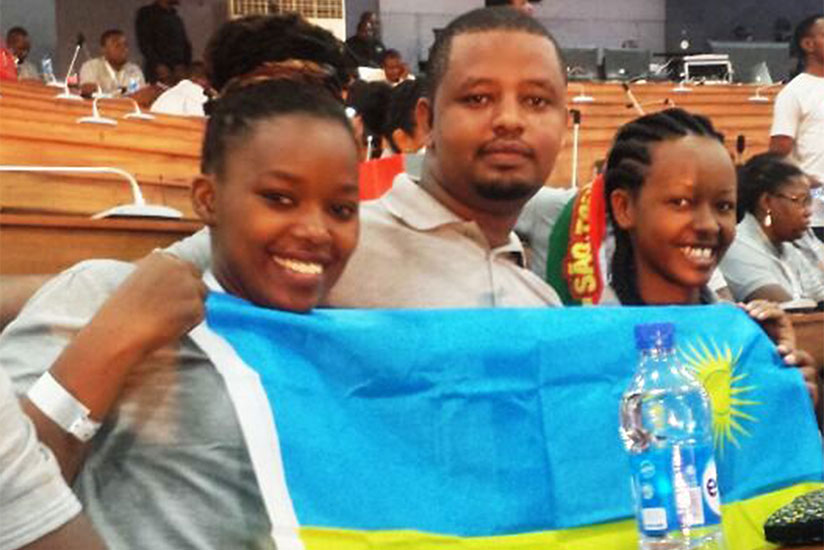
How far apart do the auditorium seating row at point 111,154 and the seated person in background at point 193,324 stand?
673 mm

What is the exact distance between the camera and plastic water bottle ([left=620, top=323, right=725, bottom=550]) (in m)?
1.57

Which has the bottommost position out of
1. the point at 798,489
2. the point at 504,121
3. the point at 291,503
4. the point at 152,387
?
the point at 798,489

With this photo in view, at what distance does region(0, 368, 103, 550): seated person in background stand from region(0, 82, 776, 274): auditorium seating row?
3.96 ft

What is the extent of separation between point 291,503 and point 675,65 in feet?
38.4

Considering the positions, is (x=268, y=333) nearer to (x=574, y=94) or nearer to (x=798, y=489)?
(x=798, y=489)

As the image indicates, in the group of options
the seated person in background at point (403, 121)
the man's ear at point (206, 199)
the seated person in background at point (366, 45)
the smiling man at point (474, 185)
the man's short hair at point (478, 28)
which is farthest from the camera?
the seated person in background at point (366, 45)

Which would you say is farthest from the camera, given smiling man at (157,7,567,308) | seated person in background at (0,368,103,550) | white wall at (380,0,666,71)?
white wall at (380,0,666,71)

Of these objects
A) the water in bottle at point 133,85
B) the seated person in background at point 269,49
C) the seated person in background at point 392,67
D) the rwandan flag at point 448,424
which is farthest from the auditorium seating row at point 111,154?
the water in bottle at point 133,85

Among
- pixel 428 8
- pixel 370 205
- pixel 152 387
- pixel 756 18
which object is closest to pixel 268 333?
pixel 152 387

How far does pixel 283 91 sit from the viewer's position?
5.73 ft

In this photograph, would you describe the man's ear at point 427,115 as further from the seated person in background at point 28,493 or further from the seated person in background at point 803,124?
the seated person in background at point 803,124

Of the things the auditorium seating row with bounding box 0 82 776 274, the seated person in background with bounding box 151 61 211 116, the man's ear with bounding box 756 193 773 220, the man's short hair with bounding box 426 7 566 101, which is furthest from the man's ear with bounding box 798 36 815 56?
the man's short hair with bounding box 426 7 566 101

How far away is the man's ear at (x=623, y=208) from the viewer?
2.22 metres

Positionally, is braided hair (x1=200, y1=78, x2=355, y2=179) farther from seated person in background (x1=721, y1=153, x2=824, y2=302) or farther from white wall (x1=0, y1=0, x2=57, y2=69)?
white wall (x1=0, y1=0, x2=57, y2=69)
